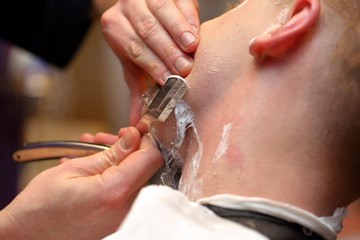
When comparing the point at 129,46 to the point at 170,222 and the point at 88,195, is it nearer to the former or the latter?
the point at 88,195

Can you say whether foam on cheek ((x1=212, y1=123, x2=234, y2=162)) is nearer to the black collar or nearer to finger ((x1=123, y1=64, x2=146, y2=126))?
the black collar

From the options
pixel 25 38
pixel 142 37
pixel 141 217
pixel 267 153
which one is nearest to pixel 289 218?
pixel 267 153

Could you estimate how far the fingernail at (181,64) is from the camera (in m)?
0.70

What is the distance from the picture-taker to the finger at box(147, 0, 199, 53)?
0.70 meters

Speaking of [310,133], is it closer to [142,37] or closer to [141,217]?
[141,217]

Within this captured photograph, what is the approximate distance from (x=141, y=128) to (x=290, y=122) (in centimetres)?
30

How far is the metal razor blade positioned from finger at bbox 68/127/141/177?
3 centimetres

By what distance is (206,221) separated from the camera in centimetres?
52

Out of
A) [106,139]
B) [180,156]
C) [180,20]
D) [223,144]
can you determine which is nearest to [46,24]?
[106,139]

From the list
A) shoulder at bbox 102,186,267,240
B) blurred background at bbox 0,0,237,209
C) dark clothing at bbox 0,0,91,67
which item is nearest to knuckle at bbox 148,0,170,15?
shoulder at bbox 102,186,267,240

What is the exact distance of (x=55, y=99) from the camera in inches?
93.0

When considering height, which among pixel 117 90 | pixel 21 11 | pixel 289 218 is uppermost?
pixel 21 11

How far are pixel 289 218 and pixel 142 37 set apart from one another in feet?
1.51

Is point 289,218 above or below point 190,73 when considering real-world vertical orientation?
below
